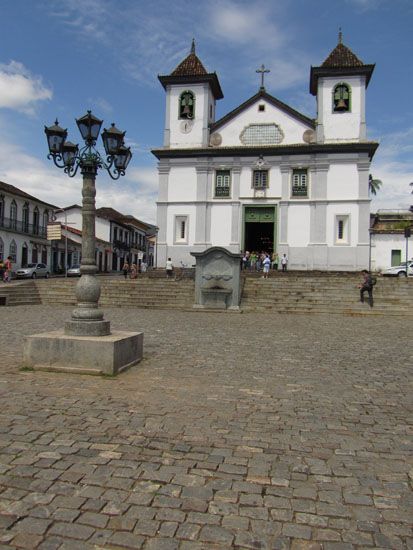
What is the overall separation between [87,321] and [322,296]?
47.0ft

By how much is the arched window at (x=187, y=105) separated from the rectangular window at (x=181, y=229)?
21.0ft

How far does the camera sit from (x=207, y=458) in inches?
136

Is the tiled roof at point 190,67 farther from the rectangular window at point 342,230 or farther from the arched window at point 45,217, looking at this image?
the arched window at point 45,217

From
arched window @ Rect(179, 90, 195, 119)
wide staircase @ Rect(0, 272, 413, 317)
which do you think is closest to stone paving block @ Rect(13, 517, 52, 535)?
wide staircase @ Rect(0, 272, 413, 317)

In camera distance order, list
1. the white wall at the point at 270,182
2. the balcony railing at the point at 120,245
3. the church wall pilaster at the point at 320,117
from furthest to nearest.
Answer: the balcony railing at the point at 120,245, the white wall at the point at 270,182, the church wall pilaster at the point at 320,117

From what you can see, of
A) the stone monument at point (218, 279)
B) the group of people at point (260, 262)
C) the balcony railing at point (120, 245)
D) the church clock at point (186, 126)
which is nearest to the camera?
the stone monument at point (218, 279)

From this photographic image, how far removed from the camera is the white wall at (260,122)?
29328mm

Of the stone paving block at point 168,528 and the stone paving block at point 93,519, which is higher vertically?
the stone paving block at point 93,519

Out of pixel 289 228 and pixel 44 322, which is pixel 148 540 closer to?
pixel 44 322

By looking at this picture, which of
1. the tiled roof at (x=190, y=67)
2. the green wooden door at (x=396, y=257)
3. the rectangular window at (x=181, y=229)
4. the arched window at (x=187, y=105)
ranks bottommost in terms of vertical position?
the green wooden door at (x=396, y=257)

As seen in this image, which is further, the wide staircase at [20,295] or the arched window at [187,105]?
the arched window at [187,105]

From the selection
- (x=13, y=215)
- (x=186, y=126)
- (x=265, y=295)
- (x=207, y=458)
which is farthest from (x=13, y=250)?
(x=207, y=458)

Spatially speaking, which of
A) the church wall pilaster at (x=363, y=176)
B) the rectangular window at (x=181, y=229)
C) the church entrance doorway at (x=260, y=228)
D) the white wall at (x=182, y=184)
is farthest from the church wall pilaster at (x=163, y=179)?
the church wall pilaster at (x=363, y=176)

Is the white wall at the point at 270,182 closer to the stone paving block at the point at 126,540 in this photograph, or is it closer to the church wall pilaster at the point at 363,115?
the church wall pilaster at the point at 363,115
